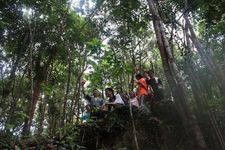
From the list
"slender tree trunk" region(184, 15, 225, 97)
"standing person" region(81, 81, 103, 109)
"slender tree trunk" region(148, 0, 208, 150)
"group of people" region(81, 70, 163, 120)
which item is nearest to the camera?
"slender tree trunk" region(148, 0, 208, 150)

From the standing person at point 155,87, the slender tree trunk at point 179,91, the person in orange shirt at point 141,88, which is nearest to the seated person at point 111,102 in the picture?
the person in orange shirt at point 141,88

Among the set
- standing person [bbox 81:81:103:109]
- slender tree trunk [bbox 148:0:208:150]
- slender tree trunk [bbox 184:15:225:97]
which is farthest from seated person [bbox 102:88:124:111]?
slender tree trunk [bbox 184:15:225:97]

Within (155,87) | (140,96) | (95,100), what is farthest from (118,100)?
(155,87)

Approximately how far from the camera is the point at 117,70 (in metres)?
8.75

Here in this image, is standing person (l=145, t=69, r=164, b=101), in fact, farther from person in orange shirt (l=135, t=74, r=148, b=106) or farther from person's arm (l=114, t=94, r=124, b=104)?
Answer: person's arm (l=114, t=94, r=124, b=104)

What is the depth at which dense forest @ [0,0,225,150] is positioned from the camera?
7258 millimetres

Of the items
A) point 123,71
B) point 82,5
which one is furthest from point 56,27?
point 123,71

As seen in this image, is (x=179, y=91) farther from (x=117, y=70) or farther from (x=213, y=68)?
(x=213, y=68)

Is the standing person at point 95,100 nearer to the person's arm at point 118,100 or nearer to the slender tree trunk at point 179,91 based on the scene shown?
the person's arm at point 118,100

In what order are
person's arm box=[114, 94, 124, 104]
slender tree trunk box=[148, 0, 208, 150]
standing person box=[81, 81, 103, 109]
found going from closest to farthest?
slender tree trunk box=[148, 0, 208, 150]
person's arm box=[114, 94, 124, 104]
standing person box=[81, 81, 103, 109]

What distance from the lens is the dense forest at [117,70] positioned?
7.26 m

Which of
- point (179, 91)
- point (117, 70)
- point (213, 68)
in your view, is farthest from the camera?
point (213, 68)

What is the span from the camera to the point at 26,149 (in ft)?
20.5

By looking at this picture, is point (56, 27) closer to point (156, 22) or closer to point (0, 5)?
point (0, 5)
